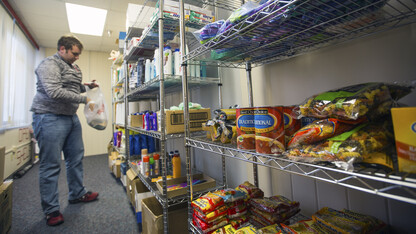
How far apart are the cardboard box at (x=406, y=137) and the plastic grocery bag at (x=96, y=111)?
7.90 ft

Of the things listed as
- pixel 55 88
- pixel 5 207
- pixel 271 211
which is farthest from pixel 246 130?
pixel 5 207

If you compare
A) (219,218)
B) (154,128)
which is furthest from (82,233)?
(219,218)

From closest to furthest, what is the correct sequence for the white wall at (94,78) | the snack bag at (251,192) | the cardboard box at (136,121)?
the snack bag at (251,192)
the cardboard box at (136,121)
the white wall at (94,78)

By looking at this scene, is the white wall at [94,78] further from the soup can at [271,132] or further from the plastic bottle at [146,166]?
the soup can at [271,132]

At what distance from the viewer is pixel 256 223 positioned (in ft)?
2.86

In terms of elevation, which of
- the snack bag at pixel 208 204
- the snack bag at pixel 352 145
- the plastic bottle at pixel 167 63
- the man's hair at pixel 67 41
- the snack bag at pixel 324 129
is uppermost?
the man's hair at pixel 67 41

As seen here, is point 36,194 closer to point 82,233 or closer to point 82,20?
point 82,233

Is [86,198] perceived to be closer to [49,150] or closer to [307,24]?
[49,150]

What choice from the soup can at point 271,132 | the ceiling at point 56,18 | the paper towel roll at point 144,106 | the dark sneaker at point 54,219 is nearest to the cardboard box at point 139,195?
the dark sneaker at point 54,219

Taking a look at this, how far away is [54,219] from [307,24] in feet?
7.81

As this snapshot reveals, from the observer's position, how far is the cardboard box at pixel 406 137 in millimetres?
355

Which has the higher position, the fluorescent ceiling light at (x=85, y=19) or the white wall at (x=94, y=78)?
the fluorescent ceiling light at (x=85, y=19)

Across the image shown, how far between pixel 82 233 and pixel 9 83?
302 cm

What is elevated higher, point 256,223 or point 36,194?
point 256,223
